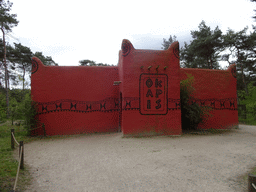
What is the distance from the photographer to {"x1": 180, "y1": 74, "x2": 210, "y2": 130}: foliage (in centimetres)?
998

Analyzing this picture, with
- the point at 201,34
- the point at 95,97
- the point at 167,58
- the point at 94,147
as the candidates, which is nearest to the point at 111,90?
the point at 95,97

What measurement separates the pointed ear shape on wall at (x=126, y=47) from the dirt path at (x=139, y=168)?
4512mm

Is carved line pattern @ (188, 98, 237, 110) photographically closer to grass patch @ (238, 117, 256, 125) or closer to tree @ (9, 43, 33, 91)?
grass patch @ (238, 117, 256, 125)

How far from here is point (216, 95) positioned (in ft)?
36.4

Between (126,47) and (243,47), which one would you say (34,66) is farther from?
(243,47)

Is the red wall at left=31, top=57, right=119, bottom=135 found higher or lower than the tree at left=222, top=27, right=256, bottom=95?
lower

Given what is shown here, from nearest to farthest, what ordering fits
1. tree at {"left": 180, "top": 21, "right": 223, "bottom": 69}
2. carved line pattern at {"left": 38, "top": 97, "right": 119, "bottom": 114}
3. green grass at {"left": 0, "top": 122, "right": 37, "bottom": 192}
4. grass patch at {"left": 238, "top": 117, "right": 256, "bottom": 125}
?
green grass at {"left": 0, "top": 122, "right": 37, "bottom": 192} < carved line pattern at {"left": 38, "top": 97, "right": 119, "bottom": 114} < grass patch at {"left": 238, "top": 117, "right": 256, "bottom": 125} < tree at {"left": 180, "top": 21, "right": 223, "bottom": 69}

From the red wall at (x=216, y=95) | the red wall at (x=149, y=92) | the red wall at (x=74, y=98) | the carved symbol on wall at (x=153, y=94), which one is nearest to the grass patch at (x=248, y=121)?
the red wall at (x=216, y=95)

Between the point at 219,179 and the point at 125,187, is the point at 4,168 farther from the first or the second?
the point at 219,179

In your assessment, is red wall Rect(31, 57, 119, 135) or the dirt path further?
red wall Rect(31, 57, 119, 135)

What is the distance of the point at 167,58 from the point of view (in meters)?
9.59

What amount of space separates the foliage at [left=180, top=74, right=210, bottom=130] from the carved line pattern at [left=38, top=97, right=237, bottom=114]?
1.50 feet

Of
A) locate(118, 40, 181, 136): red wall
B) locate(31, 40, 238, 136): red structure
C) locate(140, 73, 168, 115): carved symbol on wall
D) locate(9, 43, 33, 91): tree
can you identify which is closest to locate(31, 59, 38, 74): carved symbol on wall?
locate(31, 40, 238, 136): red structure

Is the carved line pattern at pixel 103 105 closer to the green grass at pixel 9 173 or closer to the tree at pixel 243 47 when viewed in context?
the green grass at pixel 9 173
